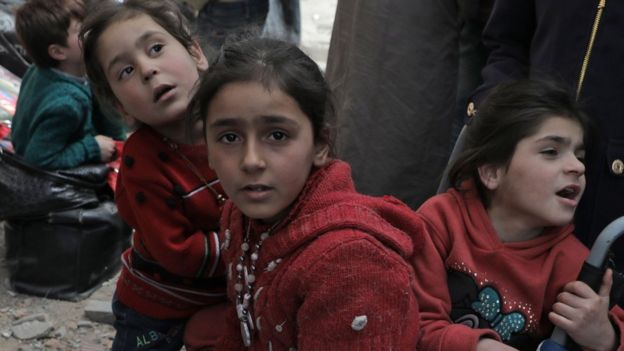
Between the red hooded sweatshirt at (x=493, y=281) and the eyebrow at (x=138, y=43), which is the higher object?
the eyebrow at (x=138, y=43)

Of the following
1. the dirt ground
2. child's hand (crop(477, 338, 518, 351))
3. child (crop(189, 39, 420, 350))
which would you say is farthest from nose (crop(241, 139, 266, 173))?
the dirt ground

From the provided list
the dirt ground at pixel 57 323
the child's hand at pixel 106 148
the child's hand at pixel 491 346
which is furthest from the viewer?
the child's hand at pixel 106 148

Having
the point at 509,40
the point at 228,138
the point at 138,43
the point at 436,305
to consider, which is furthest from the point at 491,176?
the point at 138,43

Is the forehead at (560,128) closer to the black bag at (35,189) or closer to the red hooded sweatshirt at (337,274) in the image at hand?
the red hooded sweatshirt at (337,274)

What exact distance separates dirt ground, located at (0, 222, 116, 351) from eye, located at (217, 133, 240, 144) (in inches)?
99.2

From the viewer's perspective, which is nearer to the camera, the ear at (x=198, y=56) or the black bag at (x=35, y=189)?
the ear at (x=198, y=56)

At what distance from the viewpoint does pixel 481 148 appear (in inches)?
88.8

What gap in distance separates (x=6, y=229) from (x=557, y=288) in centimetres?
349

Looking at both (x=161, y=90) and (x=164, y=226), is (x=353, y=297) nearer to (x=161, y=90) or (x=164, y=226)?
(x=164, y=226)

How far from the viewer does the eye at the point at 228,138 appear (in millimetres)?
1883

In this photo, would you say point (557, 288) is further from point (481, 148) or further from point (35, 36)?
point (35, 36)

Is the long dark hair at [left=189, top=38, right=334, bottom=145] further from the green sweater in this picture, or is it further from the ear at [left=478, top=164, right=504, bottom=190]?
the green sweater

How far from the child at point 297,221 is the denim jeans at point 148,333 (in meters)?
0.57

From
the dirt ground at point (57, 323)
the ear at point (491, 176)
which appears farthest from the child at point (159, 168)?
the dirt ground at point (57, 323)
